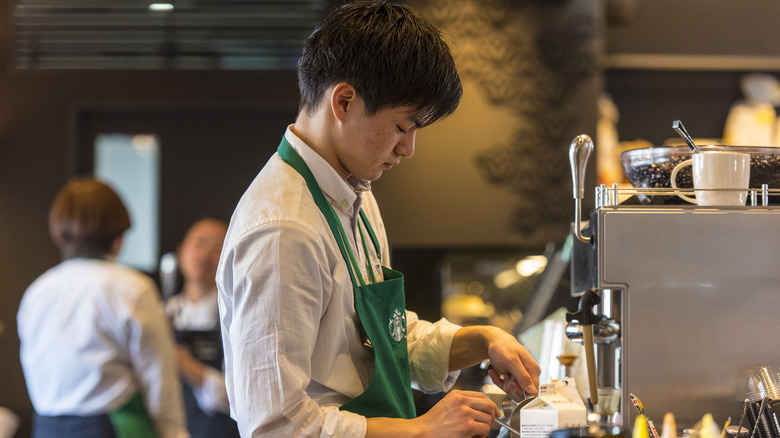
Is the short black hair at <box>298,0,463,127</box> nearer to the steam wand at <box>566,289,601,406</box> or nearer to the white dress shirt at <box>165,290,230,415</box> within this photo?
the steam wand at <box>566,289,601,406</box>

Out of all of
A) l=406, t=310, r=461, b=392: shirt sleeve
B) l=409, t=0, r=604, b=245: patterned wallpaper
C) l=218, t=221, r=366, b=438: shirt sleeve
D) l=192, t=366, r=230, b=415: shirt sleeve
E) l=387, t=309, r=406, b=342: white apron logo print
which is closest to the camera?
l=218, t=221, r=366, b=438: shirt sleeve

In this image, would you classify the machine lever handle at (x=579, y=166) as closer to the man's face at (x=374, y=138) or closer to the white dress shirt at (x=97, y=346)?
the man's face at (x=374, y=138)

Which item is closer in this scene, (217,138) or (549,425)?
(549,425)

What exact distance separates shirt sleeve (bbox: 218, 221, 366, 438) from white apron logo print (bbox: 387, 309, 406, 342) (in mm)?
198

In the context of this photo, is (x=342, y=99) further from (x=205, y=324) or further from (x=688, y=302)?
(x=205, y=324)

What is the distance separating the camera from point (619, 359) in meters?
1.22

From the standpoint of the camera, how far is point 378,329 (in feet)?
3.98

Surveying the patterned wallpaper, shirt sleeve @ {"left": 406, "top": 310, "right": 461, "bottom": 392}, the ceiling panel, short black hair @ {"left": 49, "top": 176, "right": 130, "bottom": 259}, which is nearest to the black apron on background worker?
short black hair @ {"left": 49, "top": 176, "right": 130, "bottom": 259}

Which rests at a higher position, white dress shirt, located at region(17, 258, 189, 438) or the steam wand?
the steam wand

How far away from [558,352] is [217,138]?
290 cm

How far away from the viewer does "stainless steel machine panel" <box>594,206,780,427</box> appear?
3.95ft

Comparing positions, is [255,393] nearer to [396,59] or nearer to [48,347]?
[396,59]

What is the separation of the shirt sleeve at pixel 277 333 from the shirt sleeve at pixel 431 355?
32 centimetres

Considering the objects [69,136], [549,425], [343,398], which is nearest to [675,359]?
[549,425]
